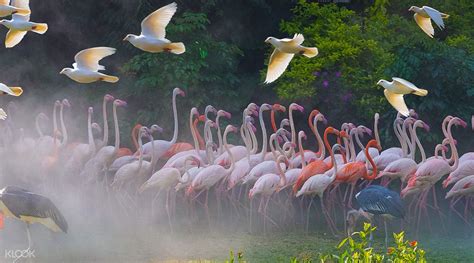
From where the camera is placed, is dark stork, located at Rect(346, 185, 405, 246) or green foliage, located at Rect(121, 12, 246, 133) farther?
green foliage, located at Rect(121, 12, 246, 133)

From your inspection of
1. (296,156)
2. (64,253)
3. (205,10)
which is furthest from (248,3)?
(64,253)

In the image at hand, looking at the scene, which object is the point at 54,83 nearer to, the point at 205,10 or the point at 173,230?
the point at 205,10

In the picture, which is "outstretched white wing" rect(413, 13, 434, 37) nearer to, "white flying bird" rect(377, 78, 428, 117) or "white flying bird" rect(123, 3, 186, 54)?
"white flying bird" rect(377, 78, 428, 117)

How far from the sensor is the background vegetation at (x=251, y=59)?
9.47 metres

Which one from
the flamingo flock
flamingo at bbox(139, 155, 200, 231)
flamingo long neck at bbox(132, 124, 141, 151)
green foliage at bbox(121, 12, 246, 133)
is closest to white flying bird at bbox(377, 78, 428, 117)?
the flamingo flock

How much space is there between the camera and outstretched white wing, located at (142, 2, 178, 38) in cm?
518

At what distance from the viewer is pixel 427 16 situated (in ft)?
18.1

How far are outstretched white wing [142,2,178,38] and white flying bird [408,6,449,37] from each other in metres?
1.24

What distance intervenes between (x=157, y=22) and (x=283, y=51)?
640 mm

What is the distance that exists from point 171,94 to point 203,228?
199cm

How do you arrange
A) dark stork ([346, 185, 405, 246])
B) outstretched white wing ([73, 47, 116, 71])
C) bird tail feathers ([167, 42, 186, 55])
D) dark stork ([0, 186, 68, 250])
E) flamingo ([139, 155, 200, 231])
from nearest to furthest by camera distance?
bird tail feathers ([167, 42, 186, 55]) → outstretched white wing ([73, 47, 116, 71]) → dark stork ([0, 186, 68, 250]) → dark stork ([346, 185, 405, 246]) → flamingo ([139, 155, 200, 231])

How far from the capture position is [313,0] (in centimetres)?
1100

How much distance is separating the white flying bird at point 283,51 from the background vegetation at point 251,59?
4.10 m

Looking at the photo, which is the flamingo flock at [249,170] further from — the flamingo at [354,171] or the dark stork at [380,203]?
the dark stork at [380,203]
